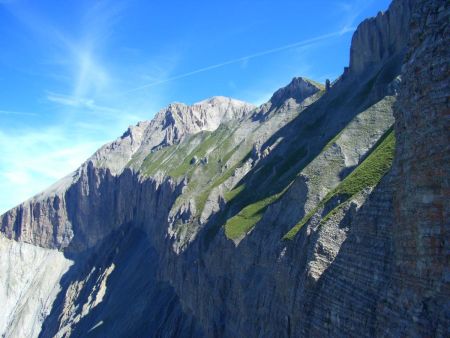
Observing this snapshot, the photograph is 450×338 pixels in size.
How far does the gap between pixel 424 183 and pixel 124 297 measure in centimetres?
10075

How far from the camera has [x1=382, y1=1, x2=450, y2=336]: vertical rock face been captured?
14.1 metres

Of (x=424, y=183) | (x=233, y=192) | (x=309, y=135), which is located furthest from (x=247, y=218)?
(x=424, y=183)

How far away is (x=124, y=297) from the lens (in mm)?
106688

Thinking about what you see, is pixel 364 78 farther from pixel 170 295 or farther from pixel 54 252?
pixel 54 252

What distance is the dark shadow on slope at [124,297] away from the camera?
80.9 meters

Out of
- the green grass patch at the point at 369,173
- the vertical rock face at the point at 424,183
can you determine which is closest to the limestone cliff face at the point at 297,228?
the vertical rock face at the point at 424,183

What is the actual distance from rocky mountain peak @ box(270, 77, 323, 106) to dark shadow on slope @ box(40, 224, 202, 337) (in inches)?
2169

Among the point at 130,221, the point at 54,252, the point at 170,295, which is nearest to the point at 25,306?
the point at 54,252

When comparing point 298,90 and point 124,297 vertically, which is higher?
point 298,90

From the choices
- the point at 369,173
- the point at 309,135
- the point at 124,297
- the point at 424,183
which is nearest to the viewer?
the point at 424,183

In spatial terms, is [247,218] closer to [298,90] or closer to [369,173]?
[369,173]

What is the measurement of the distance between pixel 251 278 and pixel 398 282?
34.1 metres

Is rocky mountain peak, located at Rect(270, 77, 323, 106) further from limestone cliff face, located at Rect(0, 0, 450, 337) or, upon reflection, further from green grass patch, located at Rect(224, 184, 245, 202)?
green grass patch, located at Rect(224, 184, 245, 202)

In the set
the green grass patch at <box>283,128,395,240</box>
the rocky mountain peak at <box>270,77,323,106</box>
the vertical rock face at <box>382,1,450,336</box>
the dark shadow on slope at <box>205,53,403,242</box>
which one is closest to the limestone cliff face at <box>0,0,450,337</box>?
the vertical rock face at <box>382,1,450,336</box>
